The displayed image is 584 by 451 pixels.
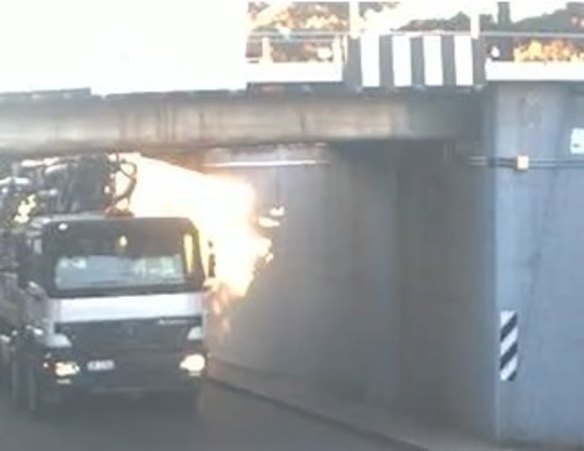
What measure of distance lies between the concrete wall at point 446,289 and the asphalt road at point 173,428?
4.06ft

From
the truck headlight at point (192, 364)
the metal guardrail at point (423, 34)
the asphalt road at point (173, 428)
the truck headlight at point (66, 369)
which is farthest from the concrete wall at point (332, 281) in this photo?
the truck headlight at point (66, 369)

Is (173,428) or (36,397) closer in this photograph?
(173,428)

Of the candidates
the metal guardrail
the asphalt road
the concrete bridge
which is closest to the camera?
the metal guardrail

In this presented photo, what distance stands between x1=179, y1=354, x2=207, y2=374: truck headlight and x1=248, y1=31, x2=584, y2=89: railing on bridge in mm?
5236

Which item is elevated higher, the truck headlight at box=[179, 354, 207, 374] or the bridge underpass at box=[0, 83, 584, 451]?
the bridge underpass at box=[0, 83, 584, 451]

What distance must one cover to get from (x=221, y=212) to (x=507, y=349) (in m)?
11.8

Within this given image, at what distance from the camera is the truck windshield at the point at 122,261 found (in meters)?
24.1

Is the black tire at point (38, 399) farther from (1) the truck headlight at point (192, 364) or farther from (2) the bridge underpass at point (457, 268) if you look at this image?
(2) the bridge underpass at point (457, 268)

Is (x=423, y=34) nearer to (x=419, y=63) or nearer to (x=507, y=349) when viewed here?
(x=419, y=63)

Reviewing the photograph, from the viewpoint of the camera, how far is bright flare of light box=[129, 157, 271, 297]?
30141 mm

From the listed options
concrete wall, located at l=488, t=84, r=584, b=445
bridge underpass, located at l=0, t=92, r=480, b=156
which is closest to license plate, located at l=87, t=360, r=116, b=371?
bridge underpass, located at l=0, t=92, r=480, b=156

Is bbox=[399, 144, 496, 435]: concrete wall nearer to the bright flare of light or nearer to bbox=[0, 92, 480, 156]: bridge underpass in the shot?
bbox=[0, 92, 480, 156]: bridge underpass

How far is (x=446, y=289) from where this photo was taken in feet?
72.4

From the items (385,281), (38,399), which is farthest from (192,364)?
(385,281)
